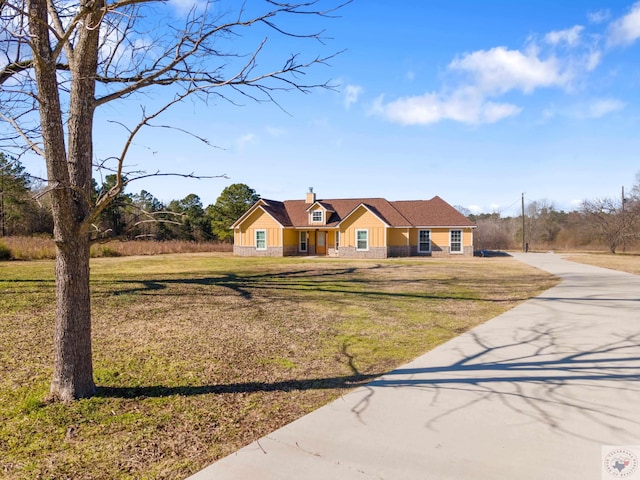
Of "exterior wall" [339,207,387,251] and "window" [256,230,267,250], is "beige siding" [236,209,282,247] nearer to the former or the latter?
"window" [256,230,267,250]

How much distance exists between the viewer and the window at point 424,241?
31.4 meters

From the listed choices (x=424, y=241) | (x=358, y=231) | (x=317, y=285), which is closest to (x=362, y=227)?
(x=358, y=231)

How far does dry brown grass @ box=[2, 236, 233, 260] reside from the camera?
22734 millimetres

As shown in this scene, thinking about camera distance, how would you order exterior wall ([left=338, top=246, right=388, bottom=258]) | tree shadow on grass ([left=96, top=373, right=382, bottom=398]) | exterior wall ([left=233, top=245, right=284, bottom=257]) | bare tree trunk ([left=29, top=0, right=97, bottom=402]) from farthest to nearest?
1. exterior wall ([left=233, top=245, right=284, bottom=257])
2. exterior wall ([left=338, top=246, right=388, bottom=258])
3. tree shadow on grass ([left=96, top=373, right=382, bottom=398])
4. bare tree trunk ([left=29, top=0, right=97, bottom=402])

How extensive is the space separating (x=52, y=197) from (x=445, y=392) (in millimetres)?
4316

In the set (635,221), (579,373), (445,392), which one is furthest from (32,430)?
(635,221)

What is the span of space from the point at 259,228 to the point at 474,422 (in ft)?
95.6

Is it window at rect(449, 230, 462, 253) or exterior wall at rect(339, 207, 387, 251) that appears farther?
window at rect(449, 230, 462, 253)

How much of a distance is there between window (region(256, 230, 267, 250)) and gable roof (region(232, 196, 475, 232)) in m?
1.57

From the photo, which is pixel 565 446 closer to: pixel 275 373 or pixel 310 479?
pixel 310 479

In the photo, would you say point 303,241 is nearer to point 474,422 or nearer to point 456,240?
point 456,240

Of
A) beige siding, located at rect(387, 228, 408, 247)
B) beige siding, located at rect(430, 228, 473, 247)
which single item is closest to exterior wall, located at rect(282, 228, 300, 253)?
beige siding, located at rect(387, 228, 408, 247)

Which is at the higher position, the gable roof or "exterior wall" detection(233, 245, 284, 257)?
the gable roof

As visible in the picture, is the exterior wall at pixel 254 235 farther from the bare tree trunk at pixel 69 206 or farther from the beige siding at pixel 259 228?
the bare tree trunk at pixel 69 206
